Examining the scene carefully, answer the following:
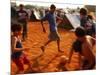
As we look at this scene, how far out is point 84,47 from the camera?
208 centimetres

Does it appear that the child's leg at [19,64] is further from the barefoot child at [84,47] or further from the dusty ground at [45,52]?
the barefoot child at [84,47]

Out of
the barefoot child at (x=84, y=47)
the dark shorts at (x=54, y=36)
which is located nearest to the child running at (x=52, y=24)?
the dark shorts at (x=54, y=36)

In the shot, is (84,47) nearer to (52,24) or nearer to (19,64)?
(52,24)

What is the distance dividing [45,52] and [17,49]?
252 millimetres

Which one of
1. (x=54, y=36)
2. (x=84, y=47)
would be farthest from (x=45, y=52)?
(x=84, y=47)

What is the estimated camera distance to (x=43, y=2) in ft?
6.35

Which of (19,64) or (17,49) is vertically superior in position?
(17,49)

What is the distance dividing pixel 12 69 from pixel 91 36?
81 centimetres

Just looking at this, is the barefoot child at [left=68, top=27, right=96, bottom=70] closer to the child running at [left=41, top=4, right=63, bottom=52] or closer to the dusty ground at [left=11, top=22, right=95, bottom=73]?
the dusty ground at [left=11, top=22, right=95, bottom=73]

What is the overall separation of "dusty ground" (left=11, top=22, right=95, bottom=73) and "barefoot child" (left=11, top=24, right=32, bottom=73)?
36mm

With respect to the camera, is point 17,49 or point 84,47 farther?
point 84,47

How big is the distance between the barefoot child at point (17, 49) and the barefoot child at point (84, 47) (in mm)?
466

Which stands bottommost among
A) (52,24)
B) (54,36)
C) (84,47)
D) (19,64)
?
(19,64)

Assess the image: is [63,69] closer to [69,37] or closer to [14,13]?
[69,37]
